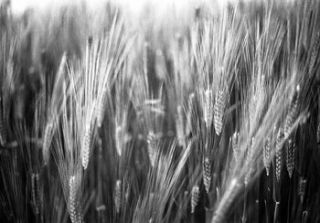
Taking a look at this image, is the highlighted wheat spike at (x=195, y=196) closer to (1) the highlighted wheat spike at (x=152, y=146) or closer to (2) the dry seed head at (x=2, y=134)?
(1) the highlighted wheat spike at (x=152, y=146)

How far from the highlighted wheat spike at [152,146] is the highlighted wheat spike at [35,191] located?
21cm

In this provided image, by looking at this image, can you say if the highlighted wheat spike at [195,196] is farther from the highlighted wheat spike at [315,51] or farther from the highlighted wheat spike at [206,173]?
the highlighted wheat spike at [315,51]

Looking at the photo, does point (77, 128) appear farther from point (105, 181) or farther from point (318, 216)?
point (318, 216)

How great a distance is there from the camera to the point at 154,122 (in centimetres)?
66

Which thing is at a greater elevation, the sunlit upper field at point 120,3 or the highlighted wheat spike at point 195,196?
the sunlit upper field at point 120,3

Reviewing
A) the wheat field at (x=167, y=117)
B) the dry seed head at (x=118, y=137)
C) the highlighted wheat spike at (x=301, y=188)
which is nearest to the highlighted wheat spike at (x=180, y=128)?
the wheat field at (x=167, y=117)

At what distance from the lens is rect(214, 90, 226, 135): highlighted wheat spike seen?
555 millimetres

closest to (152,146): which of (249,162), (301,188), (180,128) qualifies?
(180,128)

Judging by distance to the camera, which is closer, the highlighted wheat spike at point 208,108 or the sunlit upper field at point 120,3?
the highlighted wheat spike at point 208,108

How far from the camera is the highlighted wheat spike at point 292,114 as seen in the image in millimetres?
574

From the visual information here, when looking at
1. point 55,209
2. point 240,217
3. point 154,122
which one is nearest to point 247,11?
point 154,122

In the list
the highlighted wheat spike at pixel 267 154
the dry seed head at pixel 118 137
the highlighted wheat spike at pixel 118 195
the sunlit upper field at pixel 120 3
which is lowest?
the highlighted wheat spike at pixel 118 195

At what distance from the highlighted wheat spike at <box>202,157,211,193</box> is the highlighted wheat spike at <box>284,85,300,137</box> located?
0.14m

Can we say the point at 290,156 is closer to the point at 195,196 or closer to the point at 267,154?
the point at 267,154
